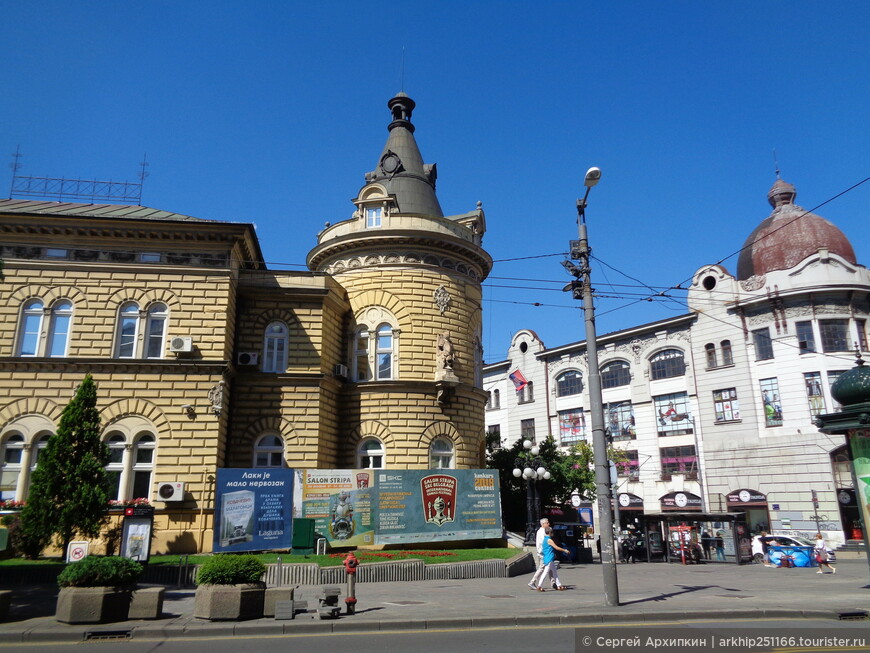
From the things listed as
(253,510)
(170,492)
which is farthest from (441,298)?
(170,492)

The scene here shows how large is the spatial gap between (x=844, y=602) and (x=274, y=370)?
2025cm

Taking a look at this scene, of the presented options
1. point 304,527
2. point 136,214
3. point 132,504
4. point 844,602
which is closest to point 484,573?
point 304,527

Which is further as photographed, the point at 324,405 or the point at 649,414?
the point at 649,414

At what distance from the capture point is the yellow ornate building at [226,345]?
2236cm

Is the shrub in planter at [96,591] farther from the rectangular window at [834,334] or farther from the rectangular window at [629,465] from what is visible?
the rectangular window at [629,465]

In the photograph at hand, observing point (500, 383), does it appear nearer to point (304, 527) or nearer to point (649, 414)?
point (649, 414)

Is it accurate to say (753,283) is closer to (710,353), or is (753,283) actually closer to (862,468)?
(710,353)

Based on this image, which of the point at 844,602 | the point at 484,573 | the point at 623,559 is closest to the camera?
the point at 844,602

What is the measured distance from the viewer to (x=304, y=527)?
2033cm

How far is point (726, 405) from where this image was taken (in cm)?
4400

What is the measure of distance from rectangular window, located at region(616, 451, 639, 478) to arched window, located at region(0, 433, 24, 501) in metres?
39.6

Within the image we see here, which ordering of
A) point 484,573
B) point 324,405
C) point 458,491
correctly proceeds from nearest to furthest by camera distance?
point 484,573 → point 458,491 → point 324,405

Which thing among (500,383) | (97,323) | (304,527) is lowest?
(304,527)

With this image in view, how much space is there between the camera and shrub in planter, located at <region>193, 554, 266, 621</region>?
1161 centimetres
